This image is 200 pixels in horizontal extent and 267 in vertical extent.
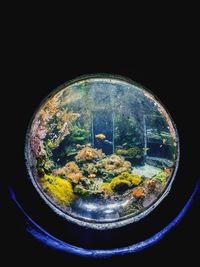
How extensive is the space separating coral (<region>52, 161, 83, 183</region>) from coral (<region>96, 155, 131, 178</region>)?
806mm

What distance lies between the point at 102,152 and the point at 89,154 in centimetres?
48

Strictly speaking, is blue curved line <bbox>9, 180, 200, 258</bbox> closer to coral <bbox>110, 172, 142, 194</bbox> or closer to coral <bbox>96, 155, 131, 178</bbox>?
coral <bbox>110, 172, 142, 194</bbox>

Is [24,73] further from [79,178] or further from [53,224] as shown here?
[79,178]

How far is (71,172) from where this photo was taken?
7.12m

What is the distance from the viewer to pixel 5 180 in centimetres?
336

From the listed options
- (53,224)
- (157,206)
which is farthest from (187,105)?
(53,224)

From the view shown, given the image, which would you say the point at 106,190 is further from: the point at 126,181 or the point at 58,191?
the point at 58,191

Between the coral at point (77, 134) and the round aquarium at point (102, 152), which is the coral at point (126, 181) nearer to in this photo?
the round aquarium at point (102, 152)

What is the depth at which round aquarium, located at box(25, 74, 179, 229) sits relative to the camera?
420cm

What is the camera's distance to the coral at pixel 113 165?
25.3 ft

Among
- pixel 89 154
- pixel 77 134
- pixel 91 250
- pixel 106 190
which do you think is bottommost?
pixel 91 250

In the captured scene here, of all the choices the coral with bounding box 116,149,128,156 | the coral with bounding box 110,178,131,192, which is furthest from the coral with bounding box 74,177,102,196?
the coral with bounding box 116,149,128,156

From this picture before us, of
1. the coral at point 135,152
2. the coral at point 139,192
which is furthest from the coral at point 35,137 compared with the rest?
the coral at point 135,152

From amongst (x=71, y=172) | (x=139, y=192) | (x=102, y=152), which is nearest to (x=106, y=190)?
(x=139, y=192)
